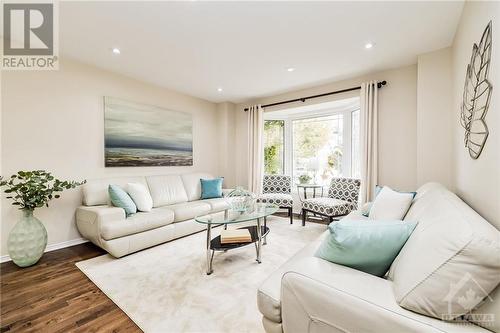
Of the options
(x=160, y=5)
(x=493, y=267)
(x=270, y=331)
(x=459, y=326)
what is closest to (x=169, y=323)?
(x=270, y=331)

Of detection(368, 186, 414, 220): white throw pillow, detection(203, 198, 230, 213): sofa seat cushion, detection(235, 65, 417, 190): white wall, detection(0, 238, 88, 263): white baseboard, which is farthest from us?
detection(203, 198, 230, 213): sofa seat cushion

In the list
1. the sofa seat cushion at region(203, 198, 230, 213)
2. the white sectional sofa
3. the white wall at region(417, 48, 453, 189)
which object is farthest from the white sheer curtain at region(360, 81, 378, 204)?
the white sectional sofa

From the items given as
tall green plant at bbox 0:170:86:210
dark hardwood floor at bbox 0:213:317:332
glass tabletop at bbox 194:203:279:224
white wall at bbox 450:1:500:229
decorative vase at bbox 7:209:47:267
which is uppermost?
white wall at bbox 450:1:500:229

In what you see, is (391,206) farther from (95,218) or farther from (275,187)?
(95,218)

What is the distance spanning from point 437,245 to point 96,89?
4132 mm

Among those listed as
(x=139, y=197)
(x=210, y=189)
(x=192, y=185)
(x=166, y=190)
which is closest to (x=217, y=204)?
(x=210, y=189)

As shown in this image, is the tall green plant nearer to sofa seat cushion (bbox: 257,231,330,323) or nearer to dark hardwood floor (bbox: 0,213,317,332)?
dark hardwood floor (bbox: 0,213,317,332)

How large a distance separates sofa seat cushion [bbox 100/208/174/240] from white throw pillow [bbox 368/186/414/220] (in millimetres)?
2562

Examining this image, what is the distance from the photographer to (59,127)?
2945mm

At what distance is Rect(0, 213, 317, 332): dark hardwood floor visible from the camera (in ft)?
5.08

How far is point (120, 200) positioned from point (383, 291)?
2.95m

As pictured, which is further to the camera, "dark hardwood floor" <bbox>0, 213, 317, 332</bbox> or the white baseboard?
the white baseboard

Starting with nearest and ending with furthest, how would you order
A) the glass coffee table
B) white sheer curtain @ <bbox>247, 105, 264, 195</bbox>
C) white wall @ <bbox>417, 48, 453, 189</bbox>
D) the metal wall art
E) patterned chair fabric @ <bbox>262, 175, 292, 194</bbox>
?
the metal wall art
the glass coffee table
white wall @ <bbox>417, 48, 453, 189</bbox>
patterned chair fabric @ <bbox>262, 175, 292, 194</bbox>
white sheer curtain @ <bbox>247, 105, 264, 195</bbox>

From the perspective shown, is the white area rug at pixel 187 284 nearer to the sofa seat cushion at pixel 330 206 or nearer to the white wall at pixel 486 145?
the sofa seat cushion at pixel 330 206
